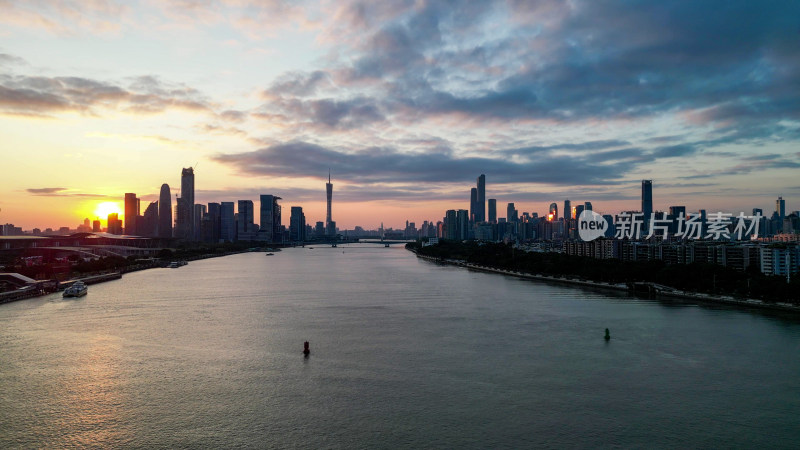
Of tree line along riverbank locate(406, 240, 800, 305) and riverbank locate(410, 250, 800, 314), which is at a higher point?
tree line along riverbank locate(406, 240, 800, 305)

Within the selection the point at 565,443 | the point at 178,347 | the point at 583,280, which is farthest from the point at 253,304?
the point at 583,280

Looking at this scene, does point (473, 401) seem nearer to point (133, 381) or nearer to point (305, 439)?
point (305, 439)

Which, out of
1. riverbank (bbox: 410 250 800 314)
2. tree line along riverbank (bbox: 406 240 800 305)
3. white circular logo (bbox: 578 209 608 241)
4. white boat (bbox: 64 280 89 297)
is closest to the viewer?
riverbank (bbox: 410 250 800 314)

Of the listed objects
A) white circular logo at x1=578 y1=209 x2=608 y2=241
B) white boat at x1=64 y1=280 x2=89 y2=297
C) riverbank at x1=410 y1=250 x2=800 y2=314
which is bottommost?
riverbank at x1=410 y1=250 x2=800 y2=314

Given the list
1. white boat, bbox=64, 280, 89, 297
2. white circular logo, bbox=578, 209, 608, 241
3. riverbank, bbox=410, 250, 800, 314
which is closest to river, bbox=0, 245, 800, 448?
riverbank, bbox=410, 250, 800, 314

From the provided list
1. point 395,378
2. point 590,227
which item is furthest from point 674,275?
point 590,227

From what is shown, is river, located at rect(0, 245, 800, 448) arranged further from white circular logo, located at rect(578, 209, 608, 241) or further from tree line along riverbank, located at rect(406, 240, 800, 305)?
white circular logo, located at rect(578, 209, 608, 241)

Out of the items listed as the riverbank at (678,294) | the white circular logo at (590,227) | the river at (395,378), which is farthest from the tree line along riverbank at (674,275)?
the white circular logo at (590,227)
